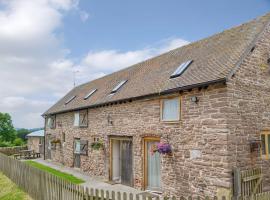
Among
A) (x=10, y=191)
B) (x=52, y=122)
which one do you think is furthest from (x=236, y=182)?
(x=52, y=122)

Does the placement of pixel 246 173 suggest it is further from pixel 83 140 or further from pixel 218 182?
pixel 83 140

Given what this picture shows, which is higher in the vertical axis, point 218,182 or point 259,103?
point 259,103

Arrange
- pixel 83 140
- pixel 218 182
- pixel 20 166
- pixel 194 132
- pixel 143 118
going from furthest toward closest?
pixel 83 140, pixel 20 166, pixel 143 118, pixel 194 132, pixel 218 182

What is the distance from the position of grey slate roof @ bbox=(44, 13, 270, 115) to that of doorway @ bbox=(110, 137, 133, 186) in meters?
2.32

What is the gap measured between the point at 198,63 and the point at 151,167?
521 cm

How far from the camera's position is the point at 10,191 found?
46.6 feet

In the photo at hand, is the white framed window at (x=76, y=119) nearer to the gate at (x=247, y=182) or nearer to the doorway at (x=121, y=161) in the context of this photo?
the doorway at (x=121, y=161)

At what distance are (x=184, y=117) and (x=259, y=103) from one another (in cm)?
293

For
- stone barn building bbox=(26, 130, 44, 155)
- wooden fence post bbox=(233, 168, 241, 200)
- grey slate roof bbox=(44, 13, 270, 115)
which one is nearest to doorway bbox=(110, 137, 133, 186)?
grey slate roof bbox=(44, 13, 270, 115)

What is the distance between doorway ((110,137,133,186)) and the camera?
556 inches

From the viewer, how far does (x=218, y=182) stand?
928 cm

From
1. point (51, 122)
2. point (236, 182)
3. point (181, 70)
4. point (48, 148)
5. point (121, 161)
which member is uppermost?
point (181, 70)

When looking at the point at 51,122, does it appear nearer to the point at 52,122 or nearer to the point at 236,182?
the point at 52,122

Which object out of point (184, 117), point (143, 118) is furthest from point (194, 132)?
point (143, 118)
